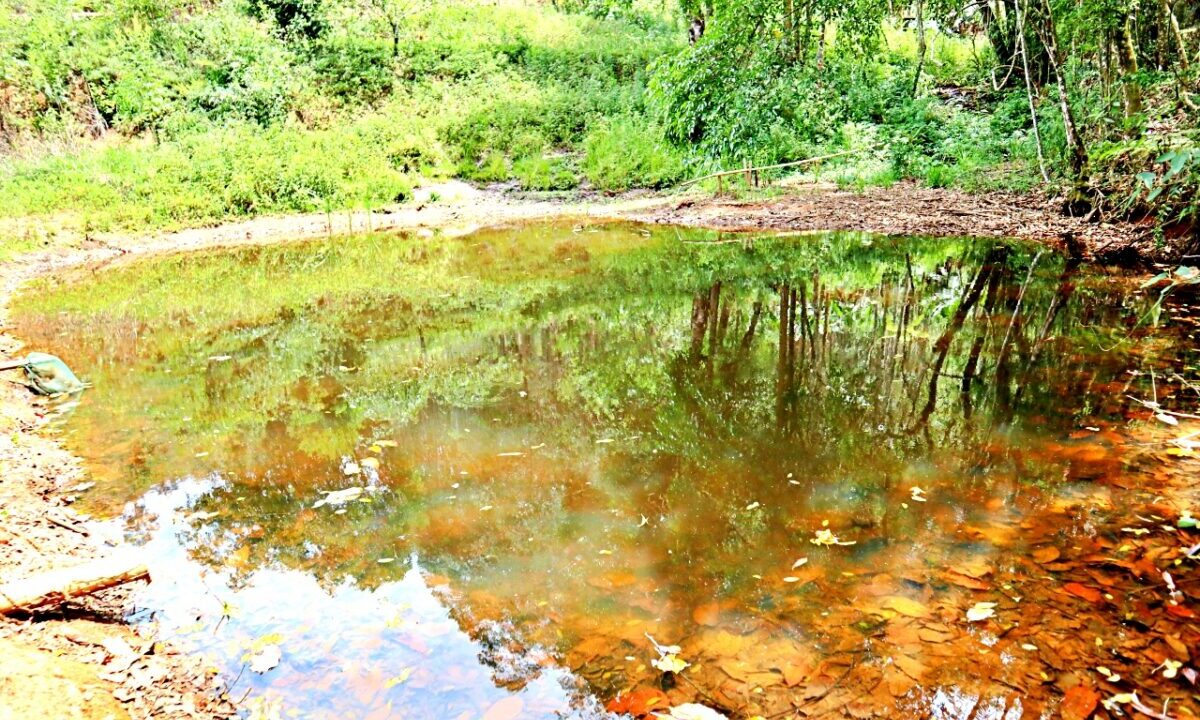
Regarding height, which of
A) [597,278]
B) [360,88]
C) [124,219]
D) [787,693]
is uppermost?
[360,88]

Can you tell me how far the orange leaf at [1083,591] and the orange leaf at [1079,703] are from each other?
22.8 inches

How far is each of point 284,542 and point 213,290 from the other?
775 centimetres

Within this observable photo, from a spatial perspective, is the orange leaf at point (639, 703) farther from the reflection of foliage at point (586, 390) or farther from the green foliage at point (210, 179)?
the green foliage at point (210, 179)

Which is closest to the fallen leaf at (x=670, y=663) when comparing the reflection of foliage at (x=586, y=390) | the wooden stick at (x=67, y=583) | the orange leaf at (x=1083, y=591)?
the reflection of foliage at (x=586, y=390)

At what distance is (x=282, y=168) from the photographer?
16.0 metres

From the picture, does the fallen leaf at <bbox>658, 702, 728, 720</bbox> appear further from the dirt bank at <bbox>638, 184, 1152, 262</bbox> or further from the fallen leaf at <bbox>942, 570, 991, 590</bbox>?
the dirt bank at <bbox>638, 184, 1152, 262</bbox>

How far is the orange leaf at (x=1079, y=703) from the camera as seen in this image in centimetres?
256

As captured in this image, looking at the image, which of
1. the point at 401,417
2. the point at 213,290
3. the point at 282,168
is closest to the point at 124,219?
the point at 282,168

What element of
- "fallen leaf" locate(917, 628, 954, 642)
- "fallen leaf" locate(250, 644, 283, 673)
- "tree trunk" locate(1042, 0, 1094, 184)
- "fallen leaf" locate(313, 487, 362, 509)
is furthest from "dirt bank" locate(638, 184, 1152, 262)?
"fallen leaf" locate(250, 644, 283, 673)

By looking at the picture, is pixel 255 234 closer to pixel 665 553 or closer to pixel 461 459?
pixel 461 459

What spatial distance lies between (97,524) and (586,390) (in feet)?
11.4

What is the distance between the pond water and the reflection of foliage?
0.11 ft

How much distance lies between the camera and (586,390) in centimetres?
609

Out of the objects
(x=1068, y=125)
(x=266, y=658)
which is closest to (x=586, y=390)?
(x=266, y=658)
